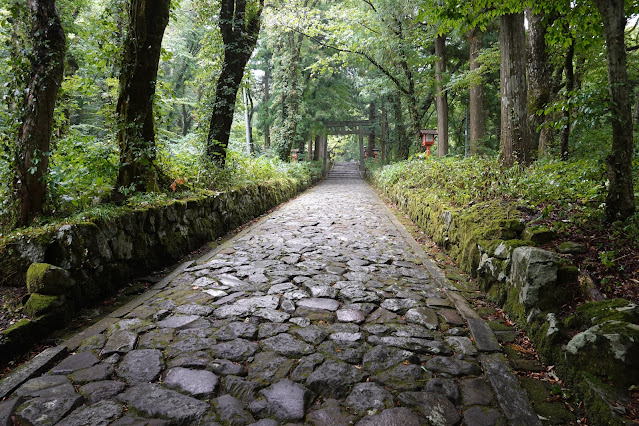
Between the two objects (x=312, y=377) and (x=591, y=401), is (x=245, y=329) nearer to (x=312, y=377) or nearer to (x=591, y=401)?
(x=312, y=377)

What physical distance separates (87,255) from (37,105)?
1.74 m

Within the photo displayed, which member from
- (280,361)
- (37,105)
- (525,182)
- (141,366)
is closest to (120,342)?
(141,366)

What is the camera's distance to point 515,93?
23.0 feet

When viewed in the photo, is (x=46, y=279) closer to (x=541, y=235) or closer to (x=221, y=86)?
(x=541, y=235)

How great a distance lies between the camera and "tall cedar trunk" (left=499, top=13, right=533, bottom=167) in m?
6.92

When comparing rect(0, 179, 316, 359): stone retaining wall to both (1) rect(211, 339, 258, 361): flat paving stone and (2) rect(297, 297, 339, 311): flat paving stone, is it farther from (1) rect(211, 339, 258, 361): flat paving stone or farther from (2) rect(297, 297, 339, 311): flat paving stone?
(2) rect(297, 297, 339, 311): flat paving stone

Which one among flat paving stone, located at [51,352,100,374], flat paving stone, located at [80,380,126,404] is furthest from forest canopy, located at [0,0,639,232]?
flat paving stone, located at [80,380,126,404]

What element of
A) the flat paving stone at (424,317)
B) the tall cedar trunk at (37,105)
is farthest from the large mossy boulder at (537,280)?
the tall cedar trunk at (37,105)

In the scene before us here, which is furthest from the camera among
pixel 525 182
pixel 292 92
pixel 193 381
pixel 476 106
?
pixel 292 92

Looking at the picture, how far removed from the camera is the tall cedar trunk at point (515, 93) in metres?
6.92

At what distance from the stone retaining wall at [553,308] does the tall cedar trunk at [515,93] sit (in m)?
2.38

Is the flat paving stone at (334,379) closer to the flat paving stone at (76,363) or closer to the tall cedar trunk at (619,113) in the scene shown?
the flat paving stone at (76,363)

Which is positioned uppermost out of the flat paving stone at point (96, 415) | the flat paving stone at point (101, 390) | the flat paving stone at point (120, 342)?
the flat paving stone at point (120, 342)

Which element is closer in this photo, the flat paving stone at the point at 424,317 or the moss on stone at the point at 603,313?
the moss on stone at the point at 603,313
